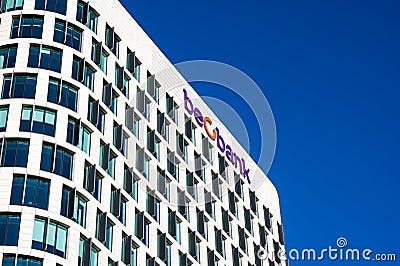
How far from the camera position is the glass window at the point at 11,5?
77.1m

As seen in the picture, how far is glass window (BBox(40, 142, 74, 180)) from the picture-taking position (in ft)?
220

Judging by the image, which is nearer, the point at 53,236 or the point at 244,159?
the point at 53,236

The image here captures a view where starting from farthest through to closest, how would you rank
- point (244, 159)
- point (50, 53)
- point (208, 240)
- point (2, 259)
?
point (244, 159)
point (208, 240)
point (50, 53)
point (2, 259)

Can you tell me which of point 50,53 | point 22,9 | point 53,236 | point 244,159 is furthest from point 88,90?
point 244,159

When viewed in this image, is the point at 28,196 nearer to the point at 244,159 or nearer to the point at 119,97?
the point at 119,97

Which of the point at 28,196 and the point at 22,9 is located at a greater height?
the point at 22,9

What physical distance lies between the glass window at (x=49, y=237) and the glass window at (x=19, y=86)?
11.6m

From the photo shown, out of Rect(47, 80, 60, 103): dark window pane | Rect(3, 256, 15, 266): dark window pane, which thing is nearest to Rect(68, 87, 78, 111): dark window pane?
Rect(47, 80, 60, 103): dark window pane

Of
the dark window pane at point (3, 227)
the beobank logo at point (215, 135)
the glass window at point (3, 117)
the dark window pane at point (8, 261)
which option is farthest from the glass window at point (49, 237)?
the beobank logo at point (215, 135)

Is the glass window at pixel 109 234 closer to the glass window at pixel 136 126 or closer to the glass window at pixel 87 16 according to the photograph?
the glass window at pixel 136 126

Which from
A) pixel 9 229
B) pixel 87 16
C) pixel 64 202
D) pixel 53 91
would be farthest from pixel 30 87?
pixel 9 229

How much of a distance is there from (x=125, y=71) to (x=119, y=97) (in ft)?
13.4

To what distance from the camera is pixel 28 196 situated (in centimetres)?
6481

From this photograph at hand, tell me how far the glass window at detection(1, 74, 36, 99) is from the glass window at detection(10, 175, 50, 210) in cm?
802
